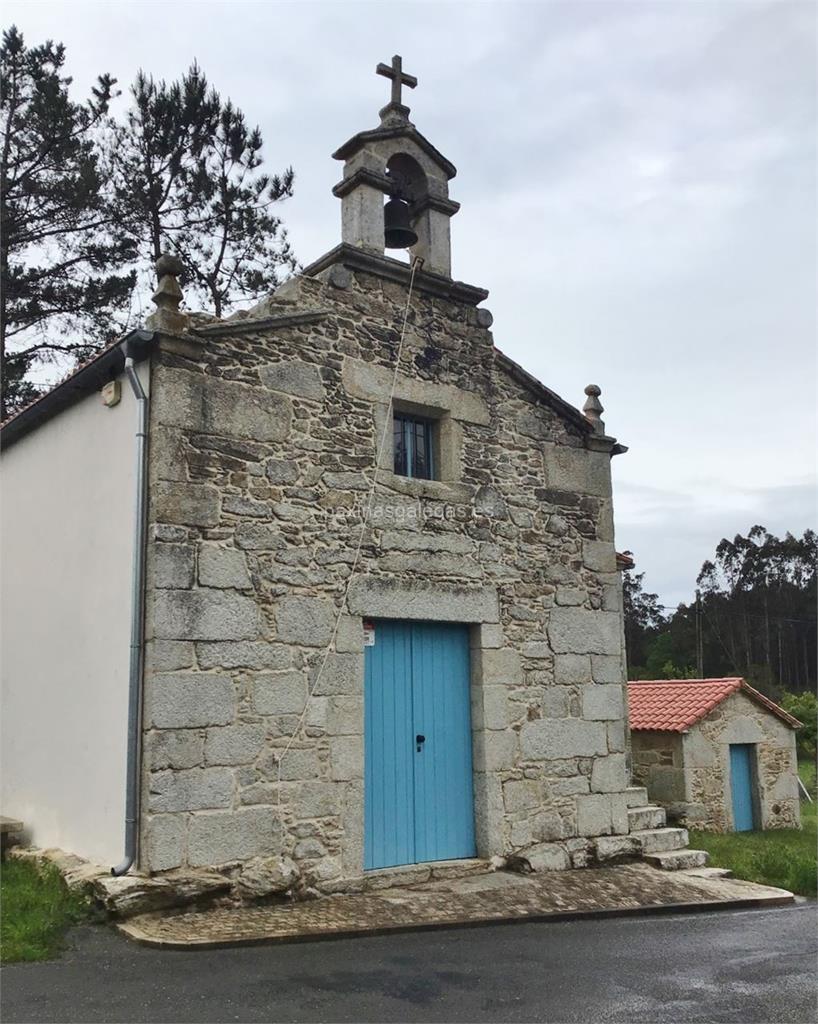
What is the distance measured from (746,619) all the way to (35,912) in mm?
41220

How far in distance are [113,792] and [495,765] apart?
10.4 feet

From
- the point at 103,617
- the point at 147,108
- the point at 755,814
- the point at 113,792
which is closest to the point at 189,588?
the point at 103,617

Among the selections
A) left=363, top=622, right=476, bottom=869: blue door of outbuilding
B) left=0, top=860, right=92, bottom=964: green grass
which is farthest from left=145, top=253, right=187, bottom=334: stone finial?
left=0, top=860, right=92, bottom=964: green grass

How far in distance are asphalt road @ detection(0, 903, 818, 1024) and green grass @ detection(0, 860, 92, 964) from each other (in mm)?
140

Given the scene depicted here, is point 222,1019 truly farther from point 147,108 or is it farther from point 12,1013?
point 147,108

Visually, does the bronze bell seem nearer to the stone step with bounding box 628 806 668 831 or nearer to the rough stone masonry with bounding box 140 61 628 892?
the rough stone masonry with bounding box 140 61 628 892

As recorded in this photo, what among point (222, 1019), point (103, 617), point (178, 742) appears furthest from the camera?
point (103, 617)

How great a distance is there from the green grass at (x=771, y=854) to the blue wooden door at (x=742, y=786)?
0.67 ft

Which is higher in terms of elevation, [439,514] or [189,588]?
[439,514]

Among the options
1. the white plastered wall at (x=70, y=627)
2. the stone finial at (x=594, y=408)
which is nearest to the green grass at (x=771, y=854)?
the stone finial at (x=594, y=408)

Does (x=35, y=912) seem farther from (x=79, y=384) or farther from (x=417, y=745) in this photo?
(x=79, y=384)

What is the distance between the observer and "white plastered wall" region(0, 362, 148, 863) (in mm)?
6645

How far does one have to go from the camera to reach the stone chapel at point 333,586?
21.5 ft

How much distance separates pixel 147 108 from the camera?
50.8 ft
